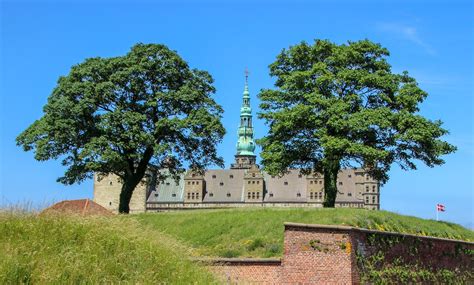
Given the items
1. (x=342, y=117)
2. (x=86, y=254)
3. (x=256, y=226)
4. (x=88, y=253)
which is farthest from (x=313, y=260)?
(x=342, y=117)

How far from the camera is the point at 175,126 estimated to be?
39719mm

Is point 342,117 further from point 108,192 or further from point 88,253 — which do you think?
point 108,192

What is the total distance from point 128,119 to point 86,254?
2470 centimetres

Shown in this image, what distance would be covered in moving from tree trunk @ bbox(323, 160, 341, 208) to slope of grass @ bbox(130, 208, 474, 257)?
6791 millimetres

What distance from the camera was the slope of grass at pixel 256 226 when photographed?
25.1 m

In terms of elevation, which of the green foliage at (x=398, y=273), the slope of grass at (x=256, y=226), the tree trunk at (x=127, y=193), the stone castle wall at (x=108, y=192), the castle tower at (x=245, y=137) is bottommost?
the green foliage at (x=398, y=273)

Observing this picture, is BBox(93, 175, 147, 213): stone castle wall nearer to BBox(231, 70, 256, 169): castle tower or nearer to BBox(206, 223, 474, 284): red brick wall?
BBox(231, 70, 256, 169): castle tower

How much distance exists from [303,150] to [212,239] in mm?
12883

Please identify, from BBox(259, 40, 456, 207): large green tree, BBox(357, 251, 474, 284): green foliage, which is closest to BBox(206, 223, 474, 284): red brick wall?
BBox(357, 251, 474, 284): green foliage

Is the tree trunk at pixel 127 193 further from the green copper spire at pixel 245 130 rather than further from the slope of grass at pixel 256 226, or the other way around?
the green copper spire at pixel 245 130

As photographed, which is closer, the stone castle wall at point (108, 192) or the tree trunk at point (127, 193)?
the tree trunk at point (127, 193)

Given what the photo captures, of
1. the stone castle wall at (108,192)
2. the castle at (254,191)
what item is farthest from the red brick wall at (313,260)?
the castle at (254,191)

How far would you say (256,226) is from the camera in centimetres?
2747

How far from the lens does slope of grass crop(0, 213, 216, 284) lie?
44.1 feet
